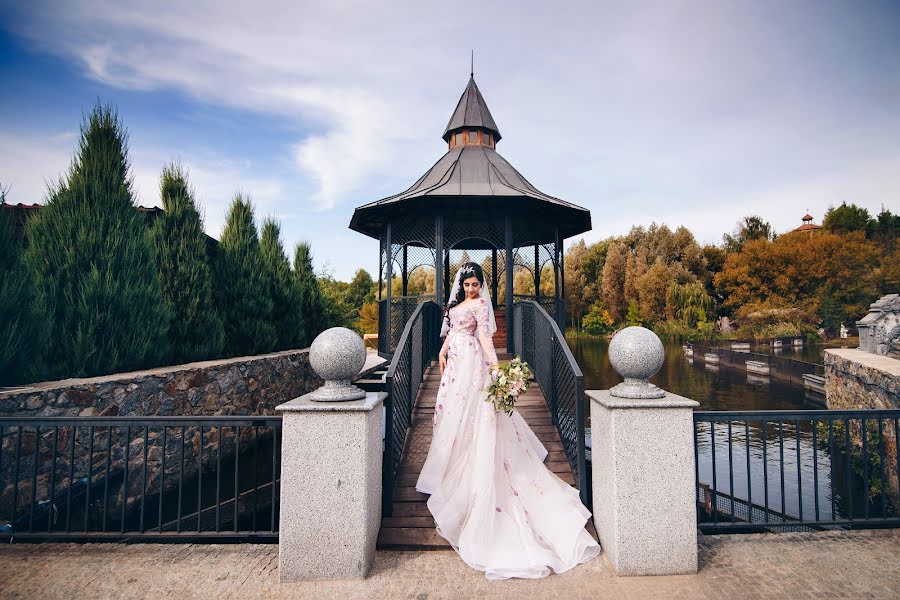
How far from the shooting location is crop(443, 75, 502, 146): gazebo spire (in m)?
9.62

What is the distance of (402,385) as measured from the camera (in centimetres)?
432

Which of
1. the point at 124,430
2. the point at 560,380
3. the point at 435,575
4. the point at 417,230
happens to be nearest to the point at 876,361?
the point at 560,380

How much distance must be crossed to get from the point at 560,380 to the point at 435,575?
2.31 metres

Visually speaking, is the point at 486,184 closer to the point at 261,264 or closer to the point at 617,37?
the point at 617,37

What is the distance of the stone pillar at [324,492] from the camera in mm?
2682

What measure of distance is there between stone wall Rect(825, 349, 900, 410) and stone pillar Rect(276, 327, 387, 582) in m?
7.69

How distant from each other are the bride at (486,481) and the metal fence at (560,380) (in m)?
0.28

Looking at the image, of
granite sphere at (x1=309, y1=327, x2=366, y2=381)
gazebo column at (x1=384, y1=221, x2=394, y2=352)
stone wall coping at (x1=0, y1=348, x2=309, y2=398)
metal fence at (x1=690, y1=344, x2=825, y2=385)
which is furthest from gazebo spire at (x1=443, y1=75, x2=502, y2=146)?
metal fence at (x1=690, y1=344, x2=825, y2=385)

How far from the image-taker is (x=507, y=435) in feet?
11.5

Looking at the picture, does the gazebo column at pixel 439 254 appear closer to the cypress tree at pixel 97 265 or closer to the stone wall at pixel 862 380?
the cypress tree at pixel 97 265

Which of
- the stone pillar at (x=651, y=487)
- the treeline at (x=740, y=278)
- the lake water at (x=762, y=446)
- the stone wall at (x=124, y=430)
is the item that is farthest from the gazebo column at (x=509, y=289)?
the treeline at (x=740, y=278)

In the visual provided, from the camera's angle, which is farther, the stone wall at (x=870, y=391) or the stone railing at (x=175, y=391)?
the stone wall at (x=870, y=391)

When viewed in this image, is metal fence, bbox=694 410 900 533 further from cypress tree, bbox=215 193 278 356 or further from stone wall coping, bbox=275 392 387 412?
cypress tree, bbox=215 193 278 356

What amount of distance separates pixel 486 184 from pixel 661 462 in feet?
19.9
